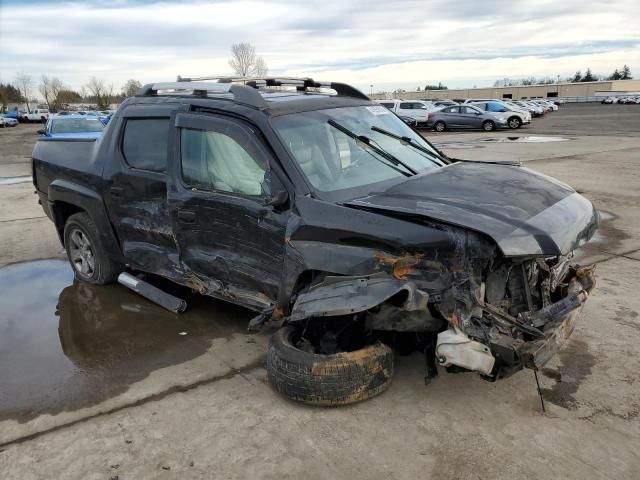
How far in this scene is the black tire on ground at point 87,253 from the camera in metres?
5.37

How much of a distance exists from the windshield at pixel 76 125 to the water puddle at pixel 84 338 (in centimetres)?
1096

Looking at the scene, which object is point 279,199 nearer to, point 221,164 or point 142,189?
point 221,164

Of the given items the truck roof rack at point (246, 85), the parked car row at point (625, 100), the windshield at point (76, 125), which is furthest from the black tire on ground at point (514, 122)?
the parked car row at point (625, 100)

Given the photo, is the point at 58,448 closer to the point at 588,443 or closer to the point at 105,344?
the point at 105,344

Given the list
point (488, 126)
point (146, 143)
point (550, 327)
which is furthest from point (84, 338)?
point (488, 126)

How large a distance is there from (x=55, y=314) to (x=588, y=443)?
4.44m

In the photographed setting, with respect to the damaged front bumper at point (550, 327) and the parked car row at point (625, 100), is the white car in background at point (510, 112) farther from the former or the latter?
the parked car row at point (625, 100)

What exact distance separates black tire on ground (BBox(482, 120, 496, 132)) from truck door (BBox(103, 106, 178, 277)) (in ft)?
90.4

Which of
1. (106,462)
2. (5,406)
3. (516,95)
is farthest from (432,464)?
(516,95)

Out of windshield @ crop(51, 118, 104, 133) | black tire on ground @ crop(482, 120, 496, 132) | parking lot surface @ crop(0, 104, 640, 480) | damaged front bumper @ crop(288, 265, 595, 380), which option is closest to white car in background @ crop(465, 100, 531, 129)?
black tire on ground @ crop(482, 120, 496, 132)

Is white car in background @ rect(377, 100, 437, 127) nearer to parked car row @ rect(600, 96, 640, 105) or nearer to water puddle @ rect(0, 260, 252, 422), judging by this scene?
water puddle @ rect(0, 260, 252, 422)

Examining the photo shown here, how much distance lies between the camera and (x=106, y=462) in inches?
115

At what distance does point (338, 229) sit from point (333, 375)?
33.9 inches

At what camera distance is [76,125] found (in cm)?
1606
